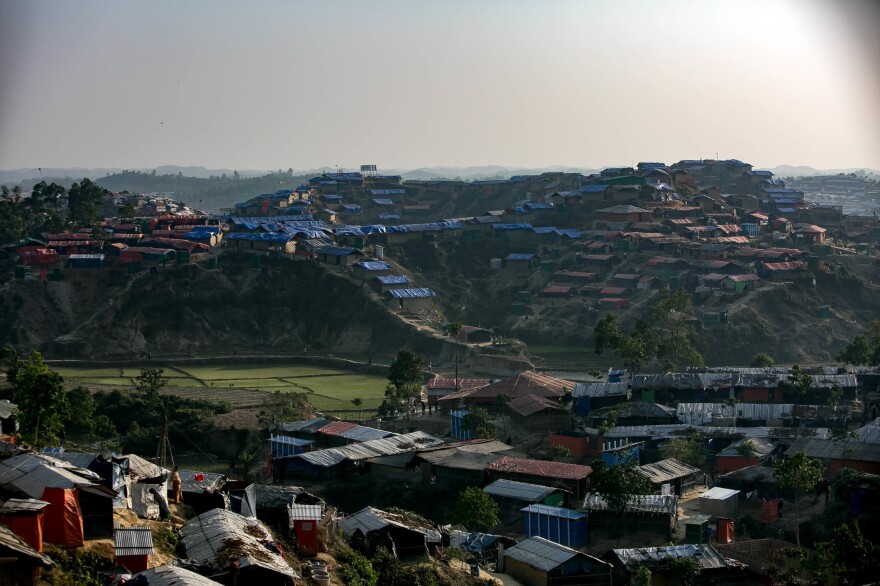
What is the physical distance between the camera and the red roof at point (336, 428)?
32656mm

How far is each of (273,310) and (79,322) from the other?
849cm

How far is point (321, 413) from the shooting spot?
38031mm

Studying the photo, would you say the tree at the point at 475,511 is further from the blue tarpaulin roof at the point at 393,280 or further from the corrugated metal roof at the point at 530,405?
the blue tarpaulin roof at the point at 393,280

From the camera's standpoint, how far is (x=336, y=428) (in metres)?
33.1

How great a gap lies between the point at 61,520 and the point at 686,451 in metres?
18.0

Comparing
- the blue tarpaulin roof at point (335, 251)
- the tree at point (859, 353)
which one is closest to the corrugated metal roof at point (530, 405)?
the tree at point (859, 353)

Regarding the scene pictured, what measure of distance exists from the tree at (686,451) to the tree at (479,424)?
543 centimetres

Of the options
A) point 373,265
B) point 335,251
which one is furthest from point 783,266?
point 335,251

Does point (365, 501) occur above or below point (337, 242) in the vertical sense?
below

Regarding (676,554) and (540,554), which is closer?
(540,554)

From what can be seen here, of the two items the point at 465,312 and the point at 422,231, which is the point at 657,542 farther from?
the point at 422,231

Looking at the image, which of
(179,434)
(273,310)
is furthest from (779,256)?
(179,434)

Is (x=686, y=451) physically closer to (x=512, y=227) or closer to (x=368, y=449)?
(x=368, y=449)

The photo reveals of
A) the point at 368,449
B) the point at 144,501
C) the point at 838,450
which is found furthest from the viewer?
the point at 368,449
